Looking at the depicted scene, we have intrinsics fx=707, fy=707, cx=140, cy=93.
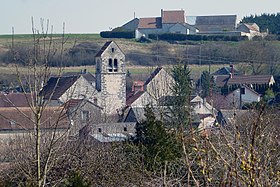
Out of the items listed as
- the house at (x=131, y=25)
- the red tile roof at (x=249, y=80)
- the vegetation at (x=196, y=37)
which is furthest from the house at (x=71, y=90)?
the house at (x=131, y=25)

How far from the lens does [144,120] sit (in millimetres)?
13320

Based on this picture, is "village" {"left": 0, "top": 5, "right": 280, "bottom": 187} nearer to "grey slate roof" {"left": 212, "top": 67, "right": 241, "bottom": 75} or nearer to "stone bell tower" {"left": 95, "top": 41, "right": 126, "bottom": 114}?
"stone bell tower" {"left": 95, "top": 41, "right": 126, "bottom": 114}

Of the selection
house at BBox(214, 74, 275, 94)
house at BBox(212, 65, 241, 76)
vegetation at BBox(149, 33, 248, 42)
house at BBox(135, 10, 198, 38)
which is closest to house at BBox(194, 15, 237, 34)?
house at BBox(135, 10, 198, 38)

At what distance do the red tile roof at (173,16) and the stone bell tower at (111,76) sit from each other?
33.6 metres

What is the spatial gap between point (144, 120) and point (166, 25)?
62159mm

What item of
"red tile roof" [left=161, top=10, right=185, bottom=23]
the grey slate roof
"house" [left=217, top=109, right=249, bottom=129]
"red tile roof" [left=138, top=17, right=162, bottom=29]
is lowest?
the grey slate roof

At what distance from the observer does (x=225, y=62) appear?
6138 cm

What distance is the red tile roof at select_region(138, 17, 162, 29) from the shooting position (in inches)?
2985

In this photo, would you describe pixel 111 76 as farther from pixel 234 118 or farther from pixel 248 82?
pixel 234 118

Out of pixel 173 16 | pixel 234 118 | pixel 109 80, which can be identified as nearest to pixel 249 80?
pixel 109 80

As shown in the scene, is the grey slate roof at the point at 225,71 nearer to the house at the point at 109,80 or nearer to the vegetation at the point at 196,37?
the vegetation at the point at 196,37

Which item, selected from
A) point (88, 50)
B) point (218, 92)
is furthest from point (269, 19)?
point (218, 92)

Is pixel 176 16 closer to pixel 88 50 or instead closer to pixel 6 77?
pixel 88 50

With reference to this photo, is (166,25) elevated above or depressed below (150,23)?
below
